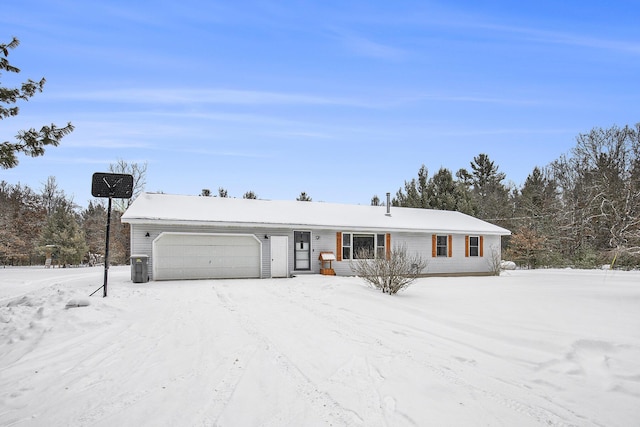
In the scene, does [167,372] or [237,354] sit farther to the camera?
[237,354]

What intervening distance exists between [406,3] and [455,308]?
30.4 ft

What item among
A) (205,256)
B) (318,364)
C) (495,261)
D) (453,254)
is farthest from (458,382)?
(495,261)

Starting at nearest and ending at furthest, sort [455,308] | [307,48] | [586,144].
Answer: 1. [455,308]
2. [307,48]
3. [586,144]

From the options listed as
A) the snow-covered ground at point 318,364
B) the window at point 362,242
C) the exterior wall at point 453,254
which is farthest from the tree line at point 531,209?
the snow-covered ground at point 318,364

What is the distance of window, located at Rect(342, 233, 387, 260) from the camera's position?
61.7 ft

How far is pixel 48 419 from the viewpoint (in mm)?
3391

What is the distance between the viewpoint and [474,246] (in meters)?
22.0

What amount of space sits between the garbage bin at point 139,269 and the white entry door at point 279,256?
16.1 ft

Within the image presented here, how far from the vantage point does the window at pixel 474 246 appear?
2191 cm

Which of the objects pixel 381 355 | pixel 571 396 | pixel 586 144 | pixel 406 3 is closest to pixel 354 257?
pixel 406 3

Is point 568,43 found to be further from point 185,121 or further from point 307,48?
point 185,121

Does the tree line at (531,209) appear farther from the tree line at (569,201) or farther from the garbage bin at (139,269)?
the garbage bin at (139,269)

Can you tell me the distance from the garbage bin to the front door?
6.24 m

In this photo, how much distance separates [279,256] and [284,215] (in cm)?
225
